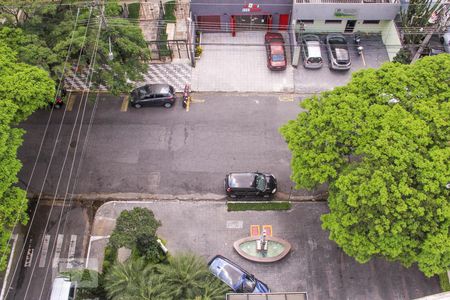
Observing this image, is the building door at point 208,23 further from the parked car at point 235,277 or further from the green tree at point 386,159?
the parked car at point 235,277

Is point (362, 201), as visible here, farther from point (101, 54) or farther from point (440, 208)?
point (101, 54)

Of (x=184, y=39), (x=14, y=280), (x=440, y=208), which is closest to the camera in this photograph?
(x=440, y=208)

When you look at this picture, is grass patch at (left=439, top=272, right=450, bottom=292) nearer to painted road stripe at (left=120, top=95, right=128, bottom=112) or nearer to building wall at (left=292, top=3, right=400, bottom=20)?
building wall at (left=292, top=3, right=400, bottom=20)

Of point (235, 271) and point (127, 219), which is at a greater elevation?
point (127, 219)

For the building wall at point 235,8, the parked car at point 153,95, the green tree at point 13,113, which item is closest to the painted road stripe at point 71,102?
the parked car at point 153,95

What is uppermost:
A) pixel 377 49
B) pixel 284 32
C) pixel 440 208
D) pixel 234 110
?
pixel 284 32

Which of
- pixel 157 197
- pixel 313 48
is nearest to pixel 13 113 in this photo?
pixel 157 197

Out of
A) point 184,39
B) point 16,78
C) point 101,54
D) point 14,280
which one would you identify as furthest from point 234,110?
point 14,280
